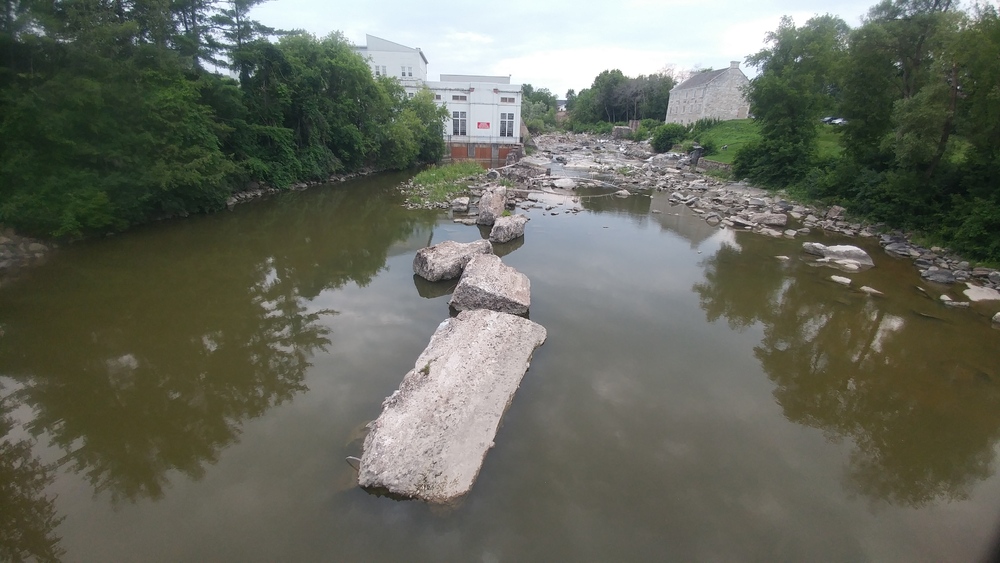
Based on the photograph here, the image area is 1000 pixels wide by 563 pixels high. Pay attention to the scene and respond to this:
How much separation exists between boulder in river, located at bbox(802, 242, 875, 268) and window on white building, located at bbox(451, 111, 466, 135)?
32899 millimetres

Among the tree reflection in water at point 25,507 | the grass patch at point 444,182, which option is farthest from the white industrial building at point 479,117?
the tree reflection in water at point 25,507

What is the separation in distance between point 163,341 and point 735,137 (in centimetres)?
4459

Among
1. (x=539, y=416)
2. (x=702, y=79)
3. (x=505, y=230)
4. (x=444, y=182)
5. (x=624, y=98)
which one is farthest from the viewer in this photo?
(x=624, y=98)

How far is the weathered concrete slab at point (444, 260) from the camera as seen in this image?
41.3 feet

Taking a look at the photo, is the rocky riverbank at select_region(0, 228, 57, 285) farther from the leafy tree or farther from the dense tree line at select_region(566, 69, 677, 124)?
the dense tree line at select_region(566, 69, 677, 124)

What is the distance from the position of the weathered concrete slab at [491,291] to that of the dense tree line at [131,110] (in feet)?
40.5

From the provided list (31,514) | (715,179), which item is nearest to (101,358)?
(31,514)

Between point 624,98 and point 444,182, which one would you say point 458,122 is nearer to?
point 444,182

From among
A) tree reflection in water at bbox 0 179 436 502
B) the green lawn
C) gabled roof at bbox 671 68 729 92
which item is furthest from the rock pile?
gabled roof at bbox 671 68 729 92

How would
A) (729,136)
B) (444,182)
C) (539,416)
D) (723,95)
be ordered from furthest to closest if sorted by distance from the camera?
(723,95) → (729,136) → (444,182) → (539,416)

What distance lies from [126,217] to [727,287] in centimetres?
2019

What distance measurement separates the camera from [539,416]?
23.8 ft

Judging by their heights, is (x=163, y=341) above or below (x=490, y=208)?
below

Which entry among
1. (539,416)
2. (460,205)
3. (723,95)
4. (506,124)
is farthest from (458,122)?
(539,416)
